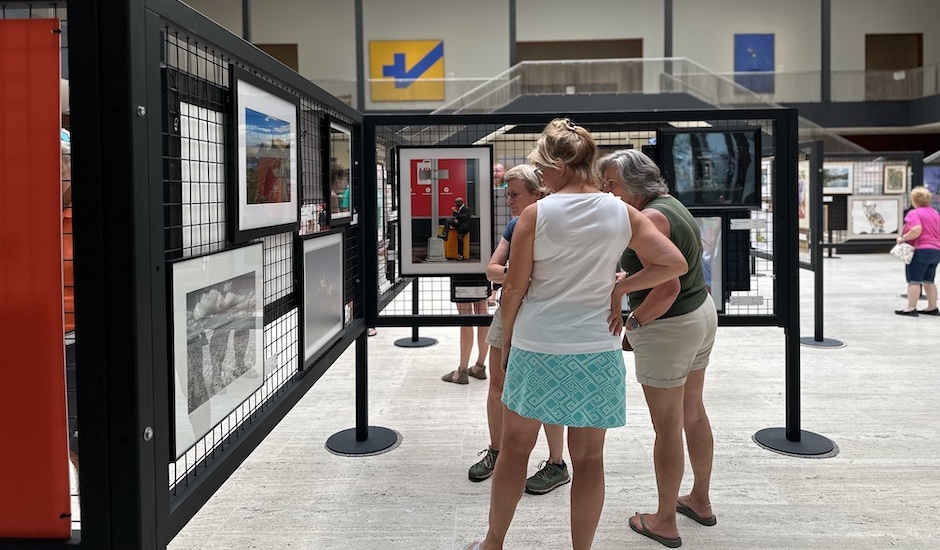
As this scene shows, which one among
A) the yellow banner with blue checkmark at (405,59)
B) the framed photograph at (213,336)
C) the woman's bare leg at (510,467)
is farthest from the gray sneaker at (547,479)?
the yellow banner with blue checkmark at (405,59)

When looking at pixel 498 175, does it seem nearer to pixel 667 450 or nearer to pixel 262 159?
pixel 667 450

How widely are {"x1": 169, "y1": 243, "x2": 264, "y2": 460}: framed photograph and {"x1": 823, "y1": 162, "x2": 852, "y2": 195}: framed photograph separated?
16727mm

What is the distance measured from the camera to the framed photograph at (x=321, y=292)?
106 inches

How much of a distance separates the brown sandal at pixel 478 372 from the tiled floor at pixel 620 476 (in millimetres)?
214

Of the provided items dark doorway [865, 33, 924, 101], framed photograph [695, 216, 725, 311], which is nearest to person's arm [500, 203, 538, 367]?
framed photograph [695, 216, 725, 311]

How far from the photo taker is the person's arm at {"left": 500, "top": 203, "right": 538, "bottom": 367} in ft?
7.36

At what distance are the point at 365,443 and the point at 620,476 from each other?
140 centimetres

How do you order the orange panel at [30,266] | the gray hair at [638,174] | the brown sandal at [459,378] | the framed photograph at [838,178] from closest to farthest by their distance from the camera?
the orange panel at [30,266] < the gray hair at [638,174] < the brown sandal at [459,378] < the framed photograph at [838,178]

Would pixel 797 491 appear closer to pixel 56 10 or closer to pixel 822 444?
pixel 822 444

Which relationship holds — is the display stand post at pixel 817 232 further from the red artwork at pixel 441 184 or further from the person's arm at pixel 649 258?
the person's arm at pixel 649 258

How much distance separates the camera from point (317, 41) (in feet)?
78.3

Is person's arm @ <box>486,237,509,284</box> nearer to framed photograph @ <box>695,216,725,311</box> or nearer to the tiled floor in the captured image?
the tiled floor

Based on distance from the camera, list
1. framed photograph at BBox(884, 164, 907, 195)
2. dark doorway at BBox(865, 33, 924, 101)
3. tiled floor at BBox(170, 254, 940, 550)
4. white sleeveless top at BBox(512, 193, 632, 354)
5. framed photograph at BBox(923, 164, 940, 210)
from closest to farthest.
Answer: white sleeveless top at BBox(512, 193, 632, 354)
tiled floor at BBox(170, 254, 940, 550)
framed photograph at BBox(884, 164, 907, 195)
framed photograph at BBox(923, 164, 940, 210)
dark doorway at BBox(865, 33, 924, 101)

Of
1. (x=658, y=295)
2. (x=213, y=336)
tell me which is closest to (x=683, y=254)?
(x=658, y=295)
